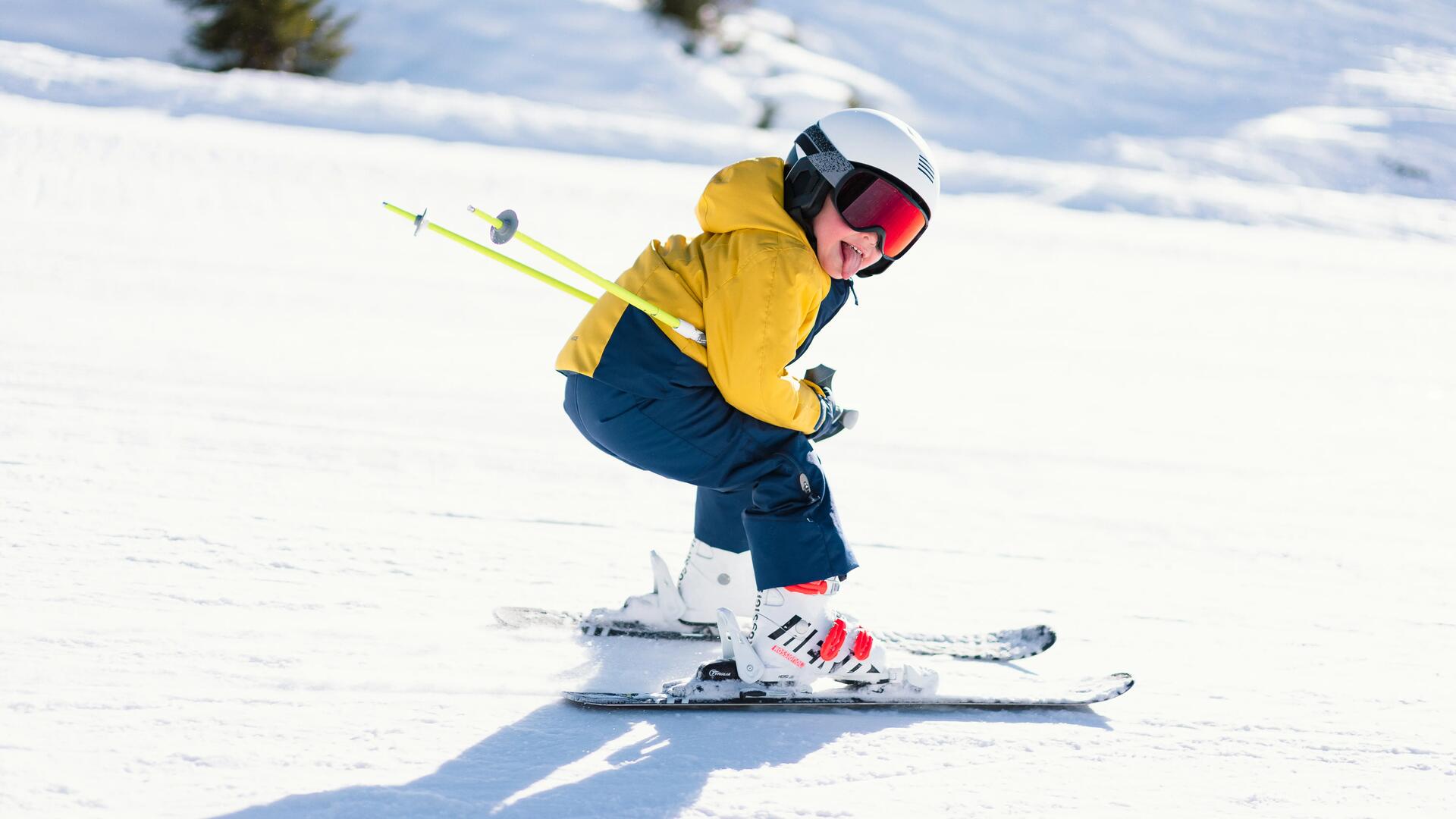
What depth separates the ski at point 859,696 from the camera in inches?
93.8

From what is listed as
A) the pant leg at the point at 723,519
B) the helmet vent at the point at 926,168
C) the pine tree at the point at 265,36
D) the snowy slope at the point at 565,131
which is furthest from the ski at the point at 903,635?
the pine tree at the point at 265,36

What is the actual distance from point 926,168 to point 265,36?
13665 millimetres

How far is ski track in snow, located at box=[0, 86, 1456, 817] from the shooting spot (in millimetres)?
2111

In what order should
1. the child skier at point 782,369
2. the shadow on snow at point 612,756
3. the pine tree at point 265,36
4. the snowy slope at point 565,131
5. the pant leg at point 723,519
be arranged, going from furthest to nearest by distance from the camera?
the pine tree at point 265,36 → the snowy slope at point 565,131 → the pant leg at point 723,519 → the child skier at point 782,369 → the shadow on snow at point 612,756

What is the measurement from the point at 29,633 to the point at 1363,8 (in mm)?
25009

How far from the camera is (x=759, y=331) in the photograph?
7.41 ft

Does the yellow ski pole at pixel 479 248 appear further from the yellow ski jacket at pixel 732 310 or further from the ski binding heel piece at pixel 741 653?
the ski binding heel piece at pixel 741 653

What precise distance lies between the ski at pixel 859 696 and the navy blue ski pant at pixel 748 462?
9.0 inches

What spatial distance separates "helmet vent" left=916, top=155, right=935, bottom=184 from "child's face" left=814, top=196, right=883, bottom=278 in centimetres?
17

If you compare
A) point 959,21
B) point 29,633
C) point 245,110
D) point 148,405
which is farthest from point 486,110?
point 959,21

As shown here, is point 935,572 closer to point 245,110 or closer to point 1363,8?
point 245,110

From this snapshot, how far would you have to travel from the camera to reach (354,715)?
7.11 ft

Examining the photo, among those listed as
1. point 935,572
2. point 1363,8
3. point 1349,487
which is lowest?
point 935,572

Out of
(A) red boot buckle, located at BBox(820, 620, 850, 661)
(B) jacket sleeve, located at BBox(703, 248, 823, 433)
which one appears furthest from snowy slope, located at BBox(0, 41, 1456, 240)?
(A) red boot buckle, located at BBox(820, 620, 850, 661)
